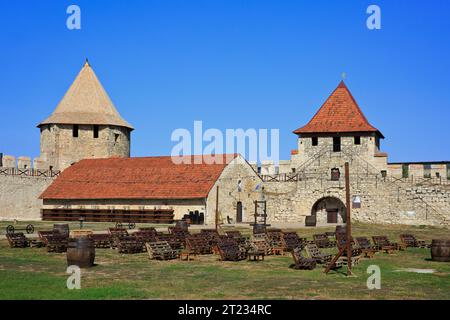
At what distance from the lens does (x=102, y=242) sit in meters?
26.2

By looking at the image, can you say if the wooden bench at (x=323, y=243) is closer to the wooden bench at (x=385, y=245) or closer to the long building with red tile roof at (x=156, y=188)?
the wooden bench at (x=385, y=245)

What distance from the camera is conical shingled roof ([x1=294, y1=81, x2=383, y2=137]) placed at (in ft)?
154

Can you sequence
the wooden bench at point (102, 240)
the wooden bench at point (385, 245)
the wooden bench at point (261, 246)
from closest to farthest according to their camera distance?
the wooden bench at point (261, 246) < the wooden bench at point (385, 245) < the wooden bench at point (102, 240)

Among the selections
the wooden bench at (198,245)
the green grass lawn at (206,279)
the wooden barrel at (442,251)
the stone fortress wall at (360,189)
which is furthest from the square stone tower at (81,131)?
the wooden barrel at (442,251)

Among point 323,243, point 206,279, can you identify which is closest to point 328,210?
point 323,243

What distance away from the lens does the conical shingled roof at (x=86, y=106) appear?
56.8m

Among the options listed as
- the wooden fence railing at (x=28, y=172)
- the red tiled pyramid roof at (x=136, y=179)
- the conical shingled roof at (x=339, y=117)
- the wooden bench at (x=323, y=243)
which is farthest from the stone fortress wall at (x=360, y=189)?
the wooden fence railing at (x=28, y=172)

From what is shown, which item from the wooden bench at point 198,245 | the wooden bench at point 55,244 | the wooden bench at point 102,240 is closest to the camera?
the wooden bench at point 198,245

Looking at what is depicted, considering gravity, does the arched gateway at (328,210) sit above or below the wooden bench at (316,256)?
above

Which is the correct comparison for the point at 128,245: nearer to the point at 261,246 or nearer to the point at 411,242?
the point at 261,246

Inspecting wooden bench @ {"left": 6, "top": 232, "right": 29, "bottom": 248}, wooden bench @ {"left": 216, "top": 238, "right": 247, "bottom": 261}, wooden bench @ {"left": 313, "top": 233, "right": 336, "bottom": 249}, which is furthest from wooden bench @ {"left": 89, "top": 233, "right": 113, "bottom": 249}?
wooden bench @ {"left": 313, "top": 233, "right": 336, "bottom": 249}

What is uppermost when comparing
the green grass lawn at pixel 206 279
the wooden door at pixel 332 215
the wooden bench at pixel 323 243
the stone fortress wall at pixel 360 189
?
the stone fortress wall at pixel 360 189

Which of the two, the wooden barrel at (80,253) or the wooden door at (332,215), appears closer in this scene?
the wooden barrel at (80,253)
